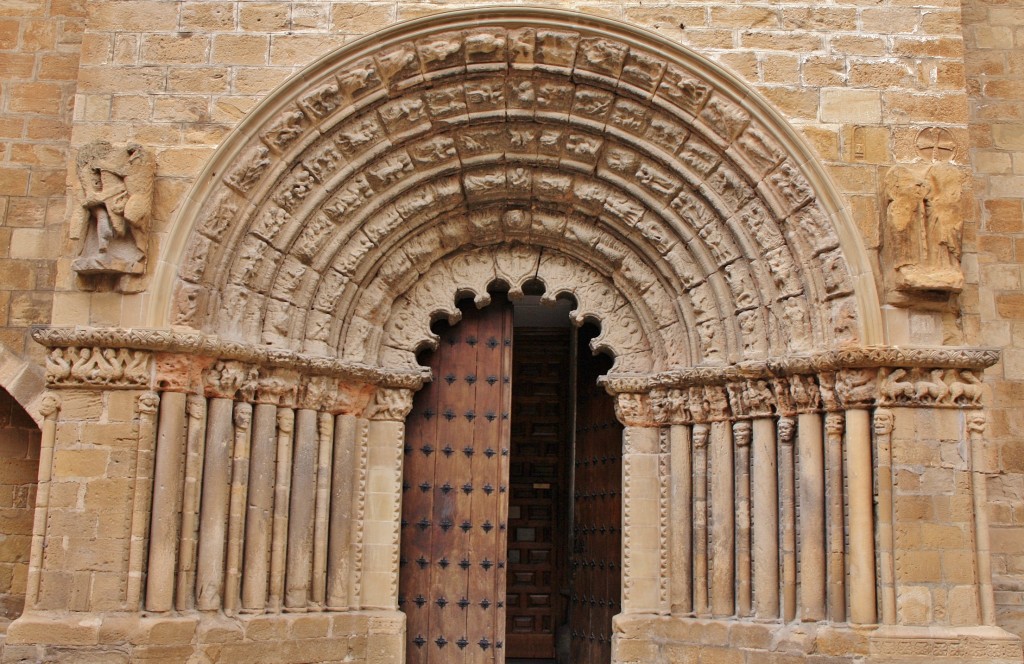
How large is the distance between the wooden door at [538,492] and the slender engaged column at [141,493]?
161 inches

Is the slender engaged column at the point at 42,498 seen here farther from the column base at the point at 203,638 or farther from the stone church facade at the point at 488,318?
the column base at the point at 203,638

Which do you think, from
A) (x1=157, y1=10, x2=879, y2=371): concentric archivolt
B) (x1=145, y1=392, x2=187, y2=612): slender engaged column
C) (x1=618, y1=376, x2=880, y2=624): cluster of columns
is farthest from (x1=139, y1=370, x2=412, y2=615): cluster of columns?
(x1=618, y1=376, x2=880, y2=624): cluster of columns

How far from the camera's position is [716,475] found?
796 centimetres

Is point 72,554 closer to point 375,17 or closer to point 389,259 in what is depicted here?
point 389,259

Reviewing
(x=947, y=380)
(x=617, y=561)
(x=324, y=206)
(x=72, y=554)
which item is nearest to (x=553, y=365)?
(x=617, y=561)

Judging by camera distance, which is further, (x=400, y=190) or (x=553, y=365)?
(x=553, y=365)

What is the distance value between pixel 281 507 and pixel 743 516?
9.78ft

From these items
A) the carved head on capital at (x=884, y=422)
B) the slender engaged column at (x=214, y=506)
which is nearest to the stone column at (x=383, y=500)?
the slender engaged column at (x=214, y=506)

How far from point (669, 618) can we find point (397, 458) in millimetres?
2147

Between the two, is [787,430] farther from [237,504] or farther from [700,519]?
[237,504]

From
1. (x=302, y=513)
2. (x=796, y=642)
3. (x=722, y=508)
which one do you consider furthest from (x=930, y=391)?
(x=302, y=513)

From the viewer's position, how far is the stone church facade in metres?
7.18

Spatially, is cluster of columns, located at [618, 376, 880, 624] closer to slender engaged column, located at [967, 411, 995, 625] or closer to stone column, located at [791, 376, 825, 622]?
stone column, located at [791, 376, 825, 622]

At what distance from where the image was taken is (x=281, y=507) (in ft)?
25.4
